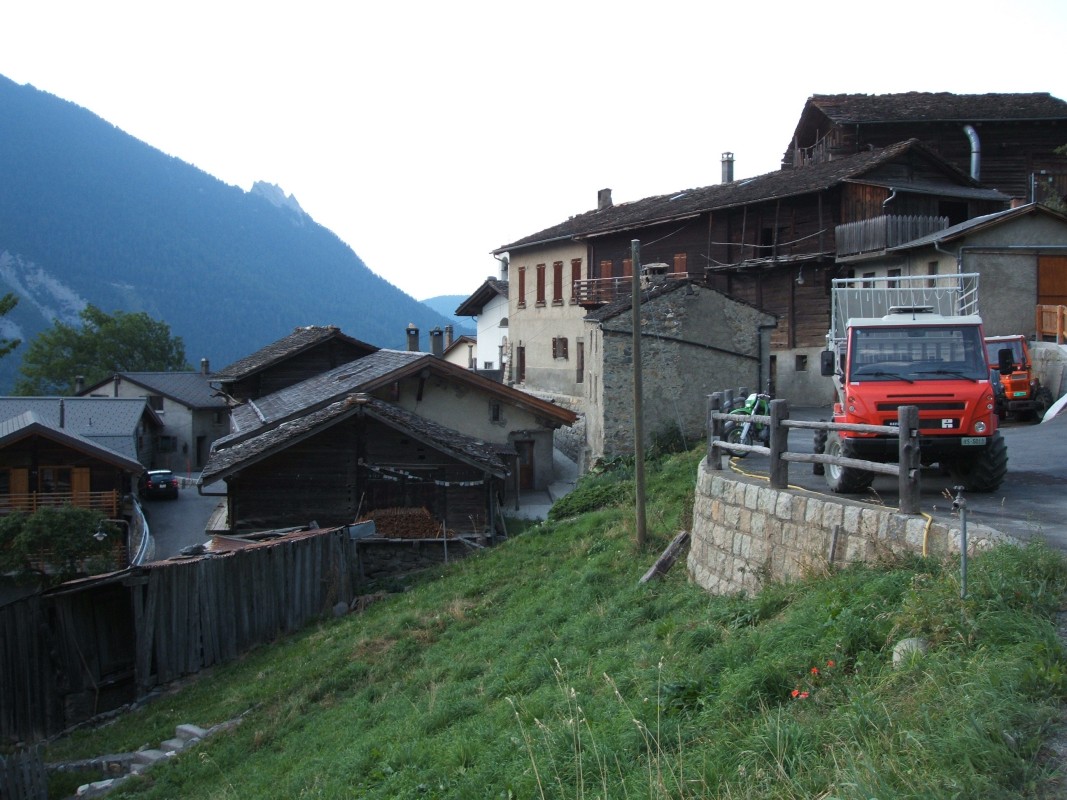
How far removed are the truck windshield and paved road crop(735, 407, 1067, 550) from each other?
1.32 meters

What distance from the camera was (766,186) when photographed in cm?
3806

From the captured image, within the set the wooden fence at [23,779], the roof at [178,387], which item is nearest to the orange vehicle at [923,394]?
the wooden fence at [23,779]

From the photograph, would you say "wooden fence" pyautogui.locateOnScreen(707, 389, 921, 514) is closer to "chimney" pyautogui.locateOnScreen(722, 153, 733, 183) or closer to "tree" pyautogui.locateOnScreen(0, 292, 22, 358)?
"tree" pyautogui.locateOnScreen(0, 292, 22, 358)

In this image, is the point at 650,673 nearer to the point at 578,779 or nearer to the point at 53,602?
the point at 578,779

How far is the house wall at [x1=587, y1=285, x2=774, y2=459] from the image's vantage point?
2681cm

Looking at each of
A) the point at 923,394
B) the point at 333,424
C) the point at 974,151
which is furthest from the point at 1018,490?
the point at 974,151

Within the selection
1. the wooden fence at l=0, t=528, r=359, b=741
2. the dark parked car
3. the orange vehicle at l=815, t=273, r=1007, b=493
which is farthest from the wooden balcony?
the dark parked car

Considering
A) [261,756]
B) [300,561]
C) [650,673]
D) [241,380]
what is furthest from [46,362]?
[650,673]

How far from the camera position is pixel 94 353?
83812mm

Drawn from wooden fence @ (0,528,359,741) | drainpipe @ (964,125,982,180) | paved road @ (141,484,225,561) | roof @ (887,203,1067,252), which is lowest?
paved road @ (141,484,225,561)

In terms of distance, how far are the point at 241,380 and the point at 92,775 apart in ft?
89.2

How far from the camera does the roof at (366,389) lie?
86.5 feet

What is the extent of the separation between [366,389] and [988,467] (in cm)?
1849

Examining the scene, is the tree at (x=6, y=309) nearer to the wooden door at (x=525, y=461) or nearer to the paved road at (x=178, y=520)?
the paved road at (x=178, y=520)
